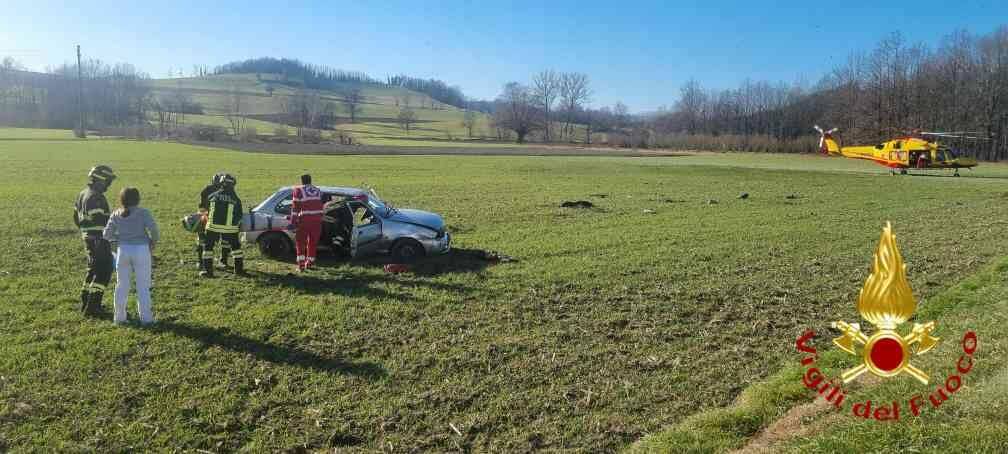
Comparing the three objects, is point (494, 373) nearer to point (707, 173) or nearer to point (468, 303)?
point (468, 303)

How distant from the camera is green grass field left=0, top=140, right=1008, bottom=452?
5.59 m

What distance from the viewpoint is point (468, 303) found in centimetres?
961

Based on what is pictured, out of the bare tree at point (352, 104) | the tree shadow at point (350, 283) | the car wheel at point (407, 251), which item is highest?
the bare tree at point (352, 104)

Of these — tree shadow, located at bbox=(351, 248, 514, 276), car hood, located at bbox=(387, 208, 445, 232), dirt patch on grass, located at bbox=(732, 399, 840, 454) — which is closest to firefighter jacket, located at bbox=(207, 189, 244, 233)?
tree shadow, located at bbox=(351, 248, 514, 276)

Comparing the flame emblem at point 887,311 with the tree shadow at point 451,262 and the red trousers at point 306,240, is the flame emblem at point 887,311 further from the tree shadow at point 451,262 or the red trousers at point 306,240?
the red trousers at point 306,240

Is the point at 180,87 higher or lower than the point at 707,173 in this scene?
higher

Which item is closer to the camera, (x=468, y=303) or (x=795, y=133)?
(x=468, y=303)

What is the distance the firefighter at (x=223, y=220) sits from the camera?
10773 millimetres

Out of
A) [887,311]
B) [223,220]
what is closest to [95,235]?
[223,220]

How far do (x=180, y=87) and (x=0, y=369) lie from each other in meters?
206

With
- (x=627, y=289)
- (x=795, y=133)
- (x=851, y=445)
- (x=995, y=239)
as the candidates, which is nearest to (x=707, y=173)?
(x=995, y=239)

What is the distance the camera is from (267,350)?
24.5 ft

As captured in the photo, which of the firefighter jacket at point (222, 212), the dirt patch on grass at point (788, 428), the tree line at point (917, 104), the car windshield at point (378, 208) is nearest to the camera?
the dirt patch on grass at point (788, 428)

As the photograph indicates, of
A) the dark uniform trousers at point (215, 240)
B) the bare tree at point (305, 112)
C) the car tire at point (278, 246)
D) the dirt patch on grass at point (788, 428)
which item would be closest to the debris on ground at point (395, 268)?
the car tire at point (278, 246)
